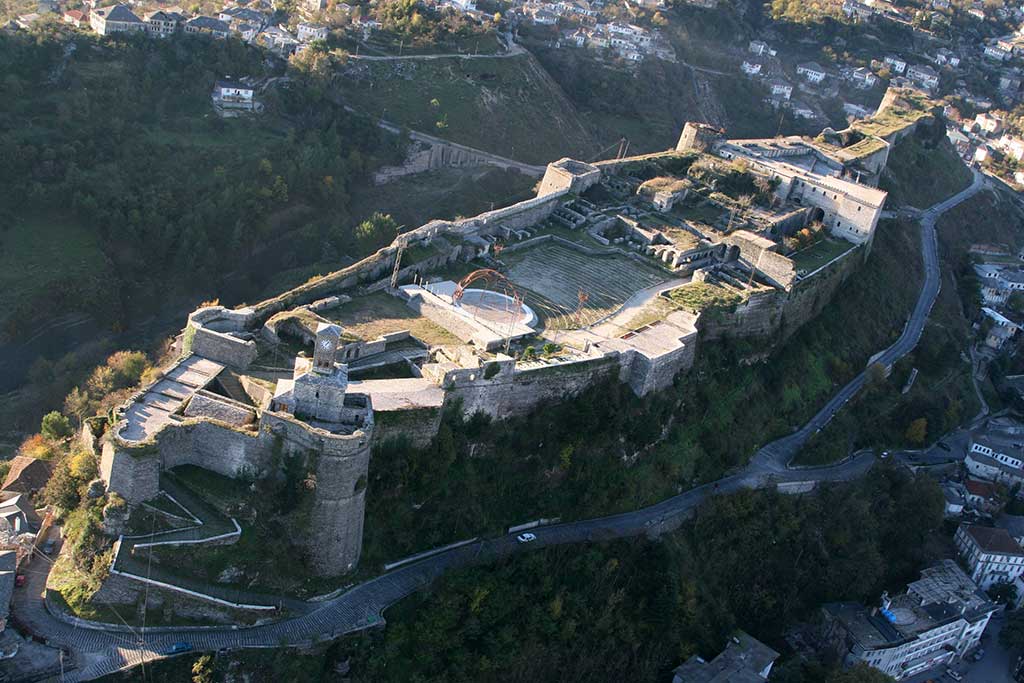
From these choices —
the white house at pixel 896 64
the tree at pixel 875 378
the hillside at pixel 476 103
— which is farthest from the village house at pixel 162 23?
the white house at pixel 896 64

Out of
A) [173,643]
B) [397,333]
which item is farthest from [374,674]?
[397,333]

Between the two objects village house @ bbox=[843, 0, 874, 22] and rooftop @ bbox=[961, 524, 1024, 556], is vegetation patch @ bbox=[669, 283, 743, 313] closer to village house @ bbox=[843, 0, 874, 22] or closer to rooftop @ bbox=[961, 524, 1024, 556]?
rooftop @ bbox=[961, 524, 1024, 556]

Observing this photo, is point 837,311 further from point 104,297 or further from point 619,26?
point 619,26

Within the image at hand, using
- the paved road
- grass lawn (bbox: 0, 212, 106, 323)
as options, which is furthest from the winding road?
grass lawn (bbox: 0, 212, 106, 323)

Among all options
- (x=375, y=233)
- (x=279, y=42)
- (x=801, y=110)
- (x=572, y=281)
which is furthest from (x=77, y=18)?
(x=801, y=110)

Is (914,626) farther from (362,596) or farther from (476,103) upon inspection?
(476,103)

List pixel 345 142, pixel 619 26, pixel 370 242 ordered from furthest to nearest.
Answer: pixel 619 26, pixel 345 142, pixel 370 242

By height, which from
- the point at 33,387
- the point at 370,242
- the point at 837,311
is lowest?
the point at 33,387
